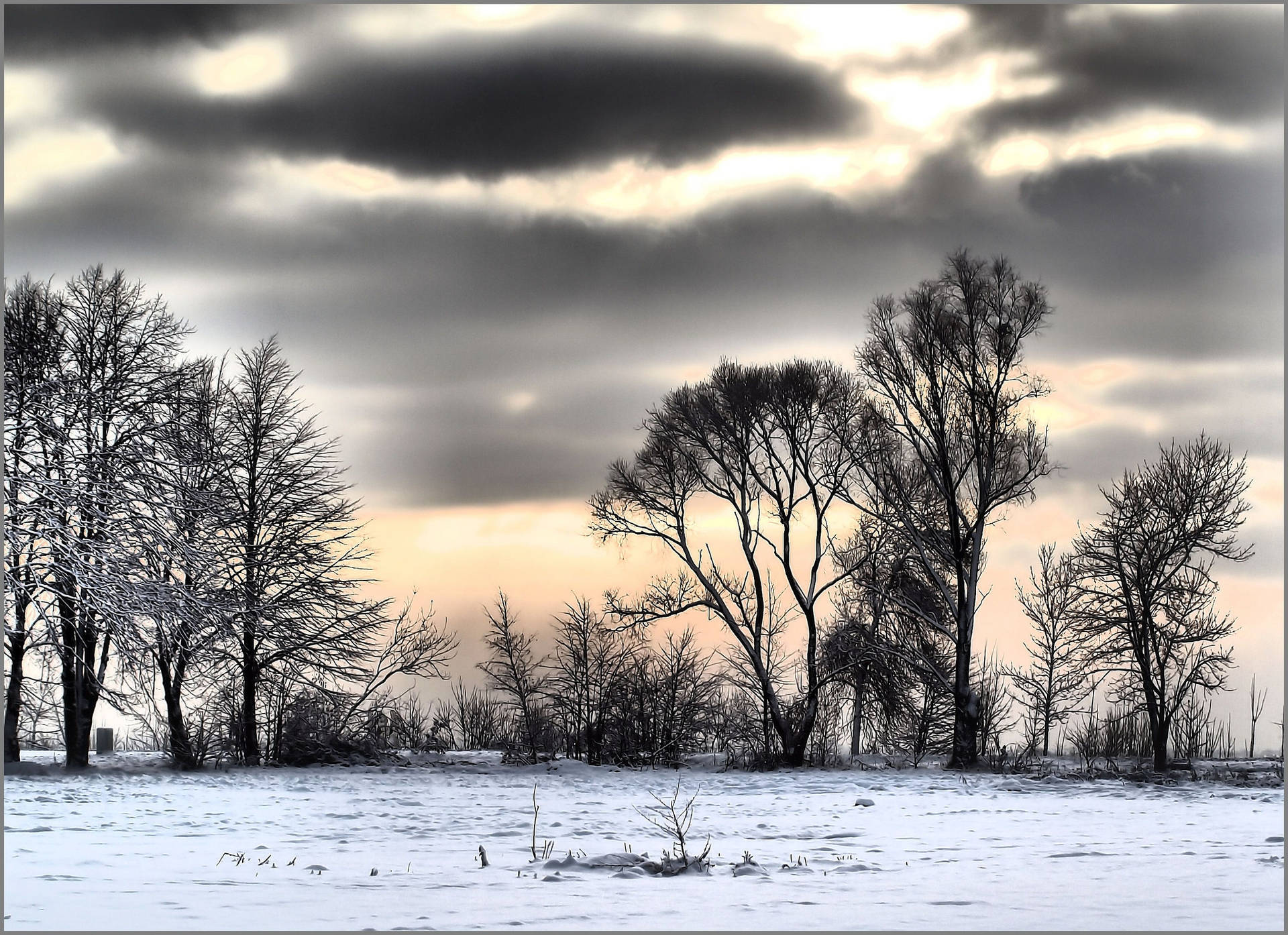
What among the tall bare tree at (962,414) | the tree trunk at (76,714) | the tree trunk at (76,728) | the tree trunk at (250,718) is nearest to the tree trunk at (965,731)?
the tall bare tree at (962,414)

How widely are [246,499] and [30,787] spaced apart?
7500 millimetres

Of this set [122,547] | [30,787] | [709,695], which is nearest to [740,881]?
[122,547]

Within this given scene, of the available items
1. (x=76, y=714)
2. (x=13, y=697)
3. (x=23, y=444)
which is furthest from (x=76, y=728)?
(x=23, y=444)

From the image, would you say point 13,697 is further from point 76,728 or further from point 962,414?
point 962,414

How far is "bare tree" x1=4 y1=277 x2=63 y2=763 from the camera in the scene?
11.3 m

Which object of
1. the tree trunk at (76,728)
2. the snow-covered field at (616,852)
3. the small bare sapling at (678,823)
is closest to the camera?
the snow-covered field at (616,852)

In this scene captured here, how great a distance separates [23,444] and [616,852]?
888 centimetres

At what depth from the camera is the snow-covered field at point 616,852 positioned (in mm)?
6715

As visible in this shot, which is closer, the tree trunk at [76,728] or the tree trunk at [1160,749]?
the tree trunk at [76,728]

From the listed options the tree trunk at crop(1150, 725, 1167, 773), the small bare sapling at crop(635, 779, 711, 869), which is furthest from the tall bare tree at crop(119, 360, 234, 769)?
the tree trunk at crop(1150, 725, 1167, 773)

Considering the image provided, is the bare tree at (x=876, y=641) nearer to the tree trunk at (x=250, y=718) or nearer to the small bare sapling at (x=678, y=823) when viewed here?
the small bare sapling at (x=678, y=823)

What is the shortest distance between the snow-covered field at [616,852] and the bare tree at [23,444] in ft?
6.01

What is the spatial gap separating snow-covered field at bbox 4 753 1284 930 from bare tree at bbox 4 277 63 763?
183 centimetres

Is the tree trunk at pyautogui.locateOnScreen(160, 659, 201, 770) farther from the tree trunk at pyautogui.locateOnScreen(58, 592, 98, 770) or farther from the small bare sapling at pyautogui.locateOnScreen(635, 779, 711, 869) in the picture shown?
the small bare sapling at pyautogui.locateOnScreen(635, 779, 711, 869)
